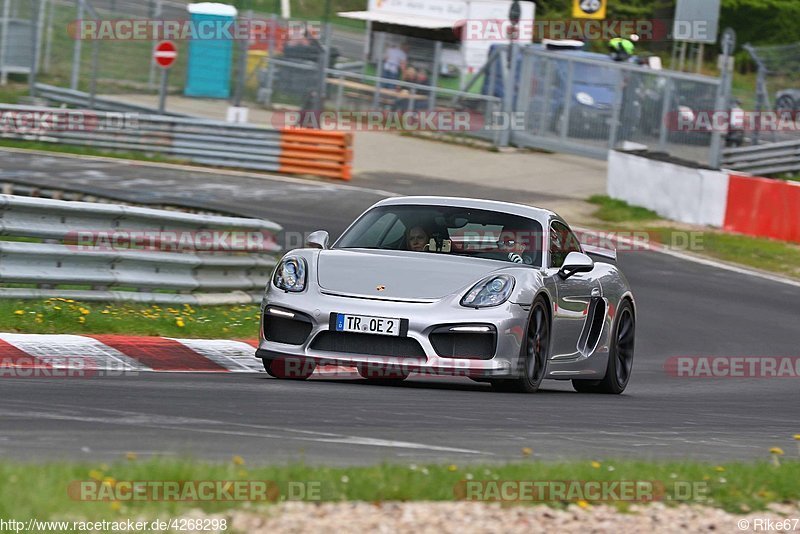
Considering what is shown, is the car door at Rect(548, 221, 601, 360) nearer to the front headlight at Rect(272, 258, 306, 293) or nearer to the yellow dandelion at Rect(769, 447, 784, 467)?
the front headlight at Rect(272, 258, 306, 293)

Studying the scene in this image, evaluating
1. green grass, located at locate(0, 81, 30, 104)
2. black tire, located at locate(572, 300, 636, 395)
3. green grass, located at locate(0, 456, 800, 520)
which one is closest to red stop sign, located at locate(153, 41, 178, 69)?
green grass, located at locate(0, 81, 30, 104)

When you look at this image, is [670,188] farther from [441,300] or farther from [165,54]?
[441,300]

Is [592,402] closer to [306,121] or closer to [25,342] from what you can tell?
[25,342]

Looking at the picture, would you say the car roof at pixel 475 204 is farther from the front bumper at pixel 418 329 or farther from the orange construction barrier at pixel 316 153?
the orange construction barrier at pixel 316 153

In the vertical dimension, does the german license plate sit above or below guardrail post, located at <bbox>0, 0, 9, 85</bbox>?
below

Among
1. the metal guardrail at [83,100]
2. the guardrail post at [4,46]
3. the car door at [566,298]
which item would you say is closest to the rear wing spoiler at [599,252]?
the car door at [566,298]

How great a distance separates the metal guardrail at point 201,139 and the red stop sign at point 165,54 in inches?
88.7

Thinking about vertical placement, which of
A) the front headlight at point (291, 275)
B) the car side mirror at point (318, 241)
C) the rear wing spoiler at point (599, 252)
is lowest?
the front headlight at point (291, 275)

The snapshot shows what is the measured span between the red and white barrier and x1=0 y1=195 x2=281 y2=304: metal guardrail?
11.2 m

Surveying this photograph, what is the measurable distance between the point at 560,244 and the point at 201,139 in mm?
16972

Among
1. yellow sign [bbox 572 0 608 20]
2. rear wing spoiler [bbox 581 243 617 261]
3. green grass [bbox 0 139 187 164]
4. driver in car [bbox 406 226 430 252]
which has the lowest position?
green grass [bbox 0 139 187 164]

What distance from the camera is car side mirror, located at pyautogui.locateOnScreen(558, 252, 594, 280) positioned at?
371 inches

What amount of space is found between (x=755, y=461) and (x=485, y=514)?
82.9 inches

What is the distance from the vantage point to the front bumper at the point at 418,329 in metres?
8.34
